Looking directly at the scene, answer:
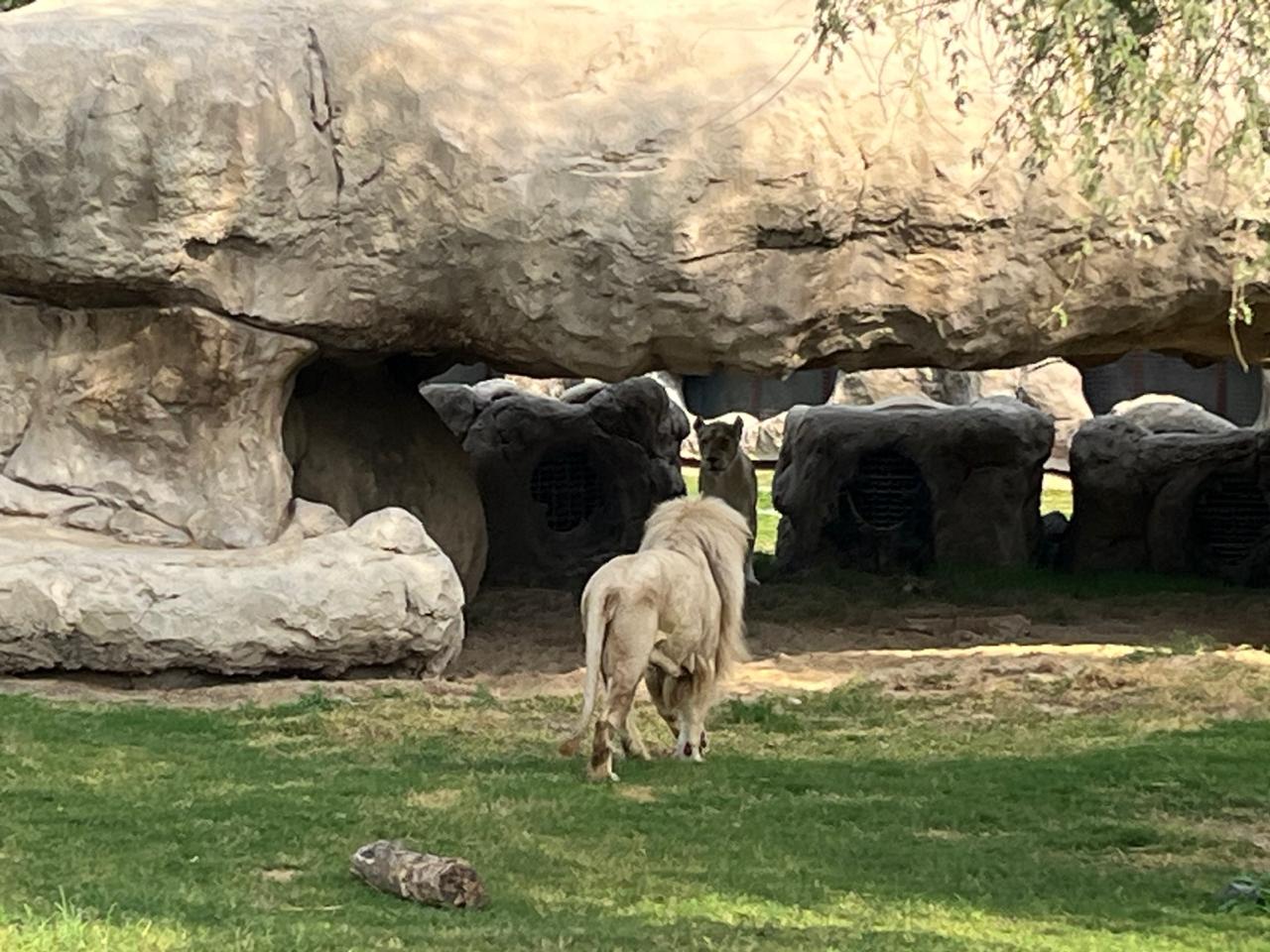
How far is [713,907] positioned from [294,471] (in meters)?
8.09

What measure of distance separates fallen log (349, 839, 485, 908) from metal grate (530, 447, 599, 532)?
12132 millimetres

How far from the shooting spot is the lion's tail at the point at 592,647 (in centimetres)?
806

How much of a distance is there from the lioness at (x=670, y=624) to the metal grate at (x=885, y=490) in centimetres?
980

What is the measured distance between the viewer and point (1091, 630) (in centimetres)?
1407

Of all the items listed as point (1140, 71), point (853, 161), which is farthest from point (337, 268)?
point (1140, 71)

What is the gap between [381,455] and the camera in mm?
14523

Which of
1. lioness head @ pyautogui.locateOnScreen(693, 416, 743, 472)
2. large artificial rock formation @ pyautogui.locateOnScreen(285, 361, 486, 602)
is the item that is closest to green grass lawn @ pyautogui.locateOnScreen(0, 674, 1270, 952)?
large artificial rock formation @ pyautogui.locateOnScreen(285, 361, 486, 602)

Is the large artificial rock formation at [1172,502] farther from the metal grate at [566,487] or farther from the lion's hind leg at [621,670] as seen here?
the lion's hind leg at [621,670]

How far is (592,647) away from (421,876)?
2192 mm

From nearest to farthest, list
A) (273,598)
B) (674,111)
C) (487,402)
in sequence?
(273,598) → (674,111) → (487,402)

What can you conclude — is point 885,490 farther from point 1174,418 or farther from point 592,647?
point 592,647

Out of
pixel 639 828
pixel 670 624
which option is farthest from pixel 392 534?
pixel 639 828

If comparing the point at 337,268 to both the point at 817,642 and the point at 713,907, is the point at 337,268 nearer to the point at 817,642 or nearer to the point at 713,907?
the point at 817,642

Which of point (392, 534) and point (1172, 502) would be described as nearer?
point (392, 534)
